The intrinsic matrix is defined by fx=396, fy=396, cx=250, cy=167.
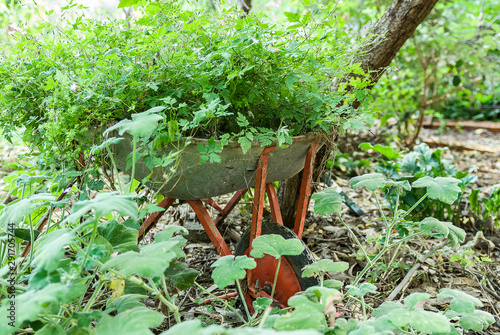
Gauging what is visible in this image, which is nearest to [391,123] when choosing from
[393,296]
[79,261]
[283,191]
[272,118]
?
[283,191]

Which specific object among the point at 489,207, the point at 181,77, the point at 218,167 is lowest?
the point at 489,207

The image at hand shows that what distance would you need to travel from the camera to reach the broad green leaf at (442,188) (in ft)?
4.45

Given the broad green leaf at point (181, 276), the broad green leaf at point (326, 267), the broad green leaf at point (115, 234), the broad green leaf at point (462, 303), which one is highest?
the broad green leaf at point (115, 234)

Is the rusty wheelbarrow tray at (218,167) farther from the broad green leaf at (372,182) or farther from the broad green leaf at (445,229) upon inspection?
the broad green leaf at (445,229)

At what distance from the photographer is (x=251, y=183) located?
1520 millimetres

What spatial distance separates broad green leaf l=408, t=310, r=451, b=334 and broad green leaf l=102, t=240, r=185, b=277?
1.96 feet

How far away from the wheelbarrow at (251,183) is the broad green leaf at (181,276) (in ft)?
0.46

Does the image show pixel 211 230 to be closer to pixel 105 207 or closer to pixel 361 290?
pixel 361 290

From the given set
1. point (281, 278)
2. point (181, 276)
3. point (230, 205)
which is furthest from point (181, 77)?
point (230, 205)

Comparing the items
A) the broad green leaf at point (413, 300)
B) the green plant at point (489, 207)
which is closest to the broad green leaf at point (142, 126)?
the broad green leaf at point (413, 300)

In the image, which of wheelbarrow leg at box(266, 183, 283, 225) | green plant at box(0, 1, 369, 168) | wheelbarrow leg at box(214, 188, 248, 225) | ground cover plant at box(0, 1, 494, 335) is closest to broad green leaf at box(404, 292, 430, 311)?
ground cover plant at box(0, 1, 494, 335)

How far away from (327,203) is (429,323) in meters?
0.58

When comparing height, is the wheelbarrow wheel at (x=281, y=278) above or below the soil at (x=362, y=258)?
above

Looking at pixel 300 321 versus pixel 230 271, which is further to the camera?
pixel 230 271
